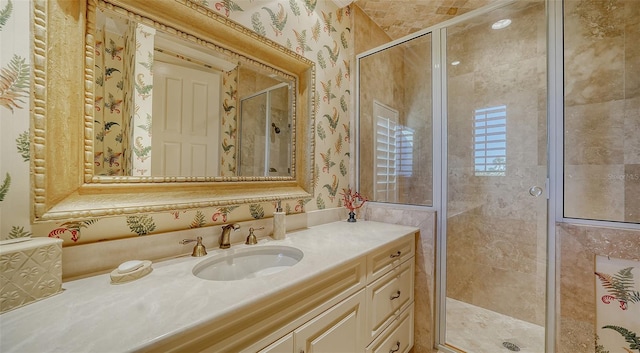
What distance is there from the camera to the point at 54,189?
2.36ft

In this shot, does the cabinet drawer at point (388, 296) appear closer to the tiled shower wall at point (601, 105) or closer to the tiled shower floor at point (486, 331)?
the tiled shower floor at point (486, 331)

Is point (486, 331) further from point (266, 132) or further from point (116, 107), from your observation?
point (116, 107)

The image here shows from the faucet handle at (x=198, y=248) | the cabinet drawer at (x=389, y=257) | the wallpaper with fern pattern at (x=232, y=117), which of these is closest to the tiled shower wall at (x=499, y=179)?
the cabinet drawer at (x=389, y=257)

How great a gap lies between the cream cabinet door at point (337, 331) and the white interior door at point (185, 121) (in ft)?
2.54

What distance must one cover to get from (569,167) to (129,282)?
202 centimetres

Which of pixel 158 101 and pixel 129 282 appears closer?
pixel 129 282

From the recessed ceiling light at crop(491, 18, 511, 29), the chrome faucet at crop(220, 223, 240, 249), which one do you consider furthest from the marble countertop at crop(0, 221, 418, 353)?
the recessed ceiling light at crop(491, 18, 511, 29)

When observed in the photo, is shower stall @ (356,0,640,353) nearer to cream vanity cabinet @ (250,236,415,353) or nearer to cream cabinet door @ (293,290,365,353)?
cream vanity cabinet @ (250,236,415,353)

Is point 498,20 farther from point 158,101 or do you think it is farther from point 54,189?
point 54,189

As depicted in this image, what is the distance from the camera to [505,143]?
184 cm

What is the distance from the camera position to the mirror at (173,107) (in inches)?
33.4

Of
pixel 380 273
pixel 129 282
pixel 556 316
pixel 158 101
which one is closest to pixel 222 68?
pixel 158 101

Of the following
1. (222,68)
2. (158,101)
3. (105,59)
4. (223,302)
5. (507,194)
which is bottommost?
(223,302)

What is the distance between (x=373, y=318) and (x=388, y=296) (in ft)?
0.57
